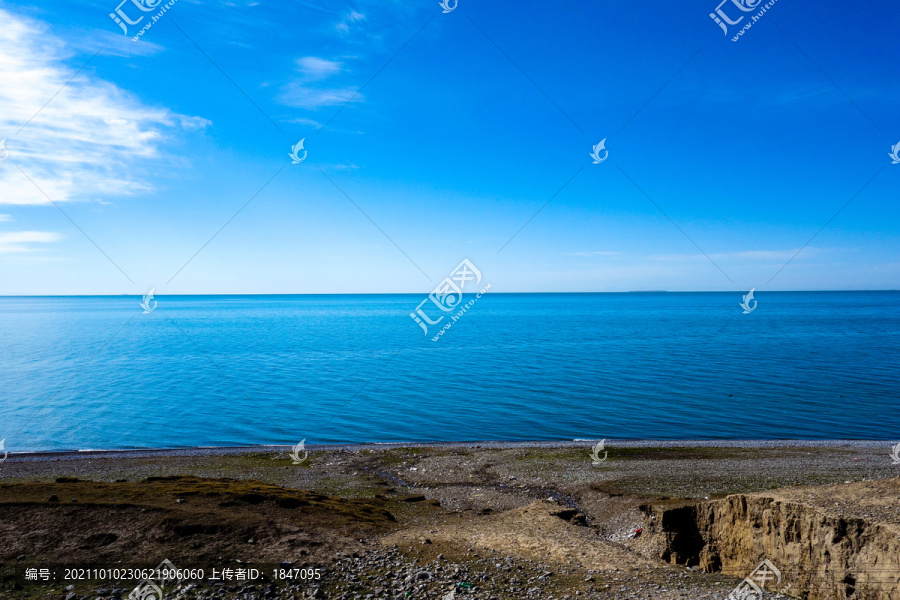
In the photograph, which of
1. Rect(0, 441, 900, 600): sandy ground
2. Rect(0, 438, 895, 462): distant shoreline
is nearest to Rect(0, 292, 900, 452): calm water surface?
Rect(0, 438, 895, 462): distant shoreline

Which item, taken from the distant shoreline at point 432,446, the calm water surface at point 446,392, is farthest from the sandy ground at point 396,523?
the calm water surface at point 446,392

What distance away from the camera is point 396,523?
20.4 metres

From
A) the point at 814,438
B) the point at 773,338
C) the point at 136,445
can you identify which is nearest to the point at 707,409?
the point at 814,438

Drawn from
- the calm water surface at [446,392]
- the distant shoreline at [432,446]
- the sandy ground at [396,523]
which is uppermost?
the calm water surface at [446,392]

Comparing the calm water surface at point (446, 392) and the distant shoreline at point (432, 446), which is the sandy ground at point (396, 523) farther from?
the calm water surface at point (446, 392)

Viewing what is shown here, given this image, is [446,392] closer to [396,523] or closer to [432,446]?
[432,446]

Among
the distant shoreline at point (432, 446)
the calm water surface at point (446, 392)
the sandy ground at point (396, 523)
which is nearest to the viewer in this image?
the sandy ground at point (396, 523)

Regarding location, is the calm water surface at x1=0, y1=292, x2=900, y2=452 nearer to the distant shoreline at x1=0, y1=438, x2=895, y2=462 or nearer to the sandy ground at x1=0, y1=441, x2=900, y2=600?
the distant shoreline at x1=0, y1=438, x2=895, y2=462

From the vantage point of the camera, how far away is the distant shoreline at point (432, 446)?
122ft

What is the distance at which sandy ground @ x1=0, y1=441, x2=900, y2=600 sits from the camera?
1323 cm

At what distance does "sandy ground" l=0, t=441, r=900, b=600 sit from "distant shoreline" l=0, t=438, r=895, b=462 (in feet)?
12.9

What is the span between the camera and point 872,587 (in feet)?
39.1

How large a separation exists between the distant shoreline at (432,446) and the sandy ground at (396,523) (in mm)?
3918

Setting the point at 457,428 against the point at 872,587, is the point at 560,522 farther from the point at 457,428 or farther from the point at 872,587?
the point at 457,428
